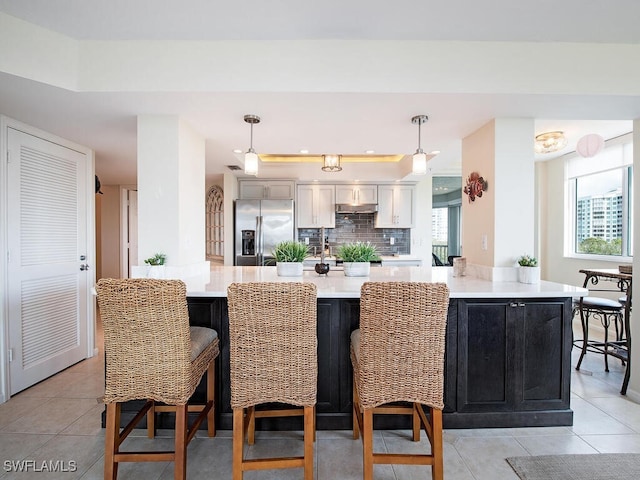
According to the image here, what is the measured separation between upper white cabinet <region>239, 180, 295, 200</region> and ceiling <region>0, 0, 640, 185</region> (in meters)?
2.17

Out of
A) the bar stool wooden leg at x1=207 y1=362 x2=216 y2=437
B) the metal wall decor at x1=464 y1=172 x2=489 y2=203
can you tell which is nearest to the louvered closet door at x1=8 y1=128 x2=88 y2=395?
the bar stool wooden leg at x1=207 y1=362 x2=216 y2=437

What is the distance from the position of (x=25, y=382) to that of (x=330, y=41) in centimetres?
360

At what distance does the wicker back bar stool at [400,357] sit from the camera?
159 centimetres

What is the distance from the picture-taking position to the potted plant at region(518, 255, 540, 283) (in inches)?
96.4

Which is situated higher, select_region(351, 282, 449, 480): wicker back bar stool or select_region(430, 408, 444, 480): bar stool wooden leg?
select_region(351, 282, 449, 480): wicker back bar stool

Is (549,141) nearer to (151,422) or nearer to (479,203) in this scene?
(479,203)

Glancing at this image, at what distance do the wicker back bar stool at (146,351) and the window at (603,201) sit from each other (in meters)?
5.07

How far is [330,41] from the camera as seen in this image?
214 centimetres

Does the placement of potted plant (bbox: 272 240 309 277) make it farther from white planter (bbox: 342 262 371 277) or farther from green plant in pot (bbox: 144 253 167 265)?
green plant in pot (bbox: 144 253 167 265)

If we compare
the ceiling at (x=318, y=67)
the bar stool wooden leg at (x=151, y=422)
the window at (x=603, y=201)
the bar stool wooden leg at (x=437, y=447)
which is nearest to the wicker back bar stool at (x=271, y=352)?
the bar stool wooden leg at (x=437, y=447)

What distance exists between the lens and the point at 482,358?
2.19m

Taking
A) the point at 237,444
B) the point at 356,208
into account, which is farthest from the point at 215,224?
the point at 237,444

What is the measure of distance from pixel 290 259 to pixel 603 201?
4.41 m

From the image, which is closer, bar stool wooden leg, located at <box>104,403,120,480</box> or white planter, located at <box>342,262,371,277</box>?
bar stool wooden leg, located at <box>104,403,120,480</box>
